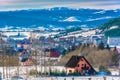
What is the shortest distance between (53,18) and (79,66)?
143 feet

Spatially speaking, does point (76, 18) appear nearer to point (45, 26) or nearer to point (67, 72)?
point (45, 26)

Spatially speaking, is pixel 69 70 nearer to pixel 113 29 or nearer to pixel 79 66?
pixel 79 66

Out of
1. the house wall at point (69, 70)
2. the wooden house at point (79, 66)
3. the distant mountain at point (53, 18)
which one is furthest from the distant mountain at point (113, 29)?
the house wall at point (69, 70)

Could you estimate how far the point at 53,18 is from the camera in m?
63.0

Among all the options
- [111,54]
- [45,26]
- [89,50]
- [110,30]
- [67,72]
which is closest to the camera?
[67,72]

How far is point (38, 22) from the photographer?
64.1 m

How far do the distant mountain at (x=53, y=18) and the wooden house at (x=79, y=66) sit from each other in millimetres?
39048

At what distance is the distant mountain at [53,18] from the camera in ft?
202

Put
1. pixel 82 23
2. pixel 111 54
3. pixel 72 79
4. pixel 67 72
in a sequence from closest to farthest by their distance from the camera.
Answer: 1. pixel 72 79
2. pixel 67 72
3. pixel 111 54
4. pixel 82 23

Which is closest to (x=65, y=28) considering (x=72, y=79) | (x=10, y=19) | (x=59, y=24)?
(x=59, y=24)

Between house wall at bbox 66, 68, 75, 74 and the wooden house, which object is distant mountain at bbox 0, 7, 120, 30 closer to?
the wooden house

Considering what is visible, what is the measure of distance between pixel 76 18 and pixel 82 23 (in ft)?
5.28

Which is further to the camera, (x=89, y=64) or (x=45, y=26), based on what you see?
(x=45, y=26)

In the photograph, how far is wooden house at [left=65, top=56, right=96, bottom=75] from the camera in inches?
735
